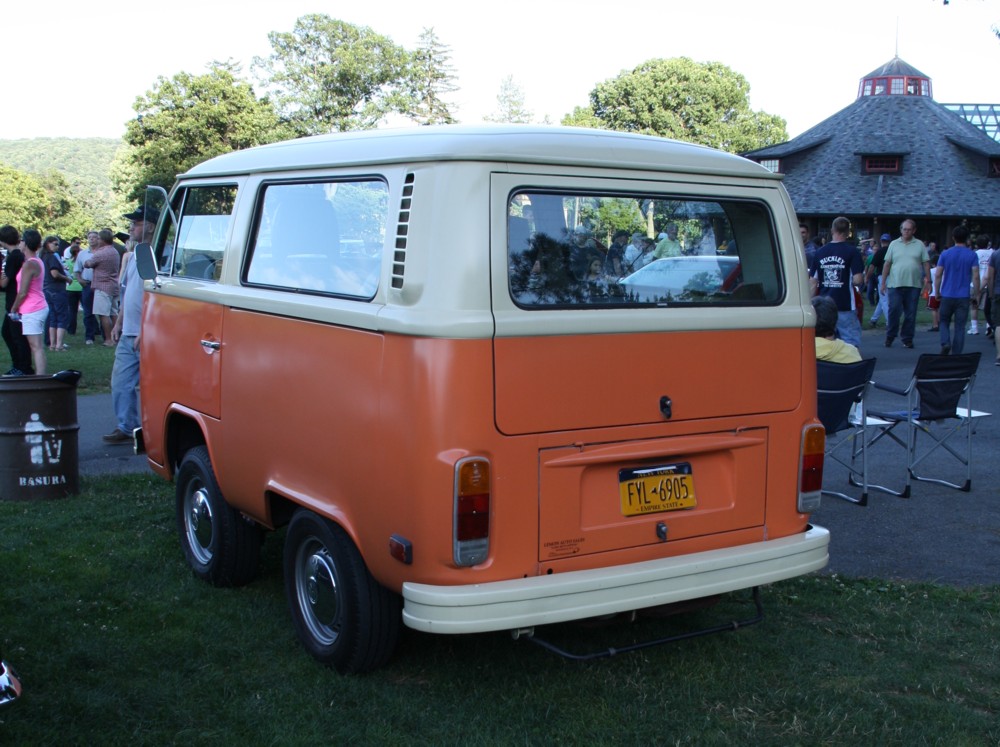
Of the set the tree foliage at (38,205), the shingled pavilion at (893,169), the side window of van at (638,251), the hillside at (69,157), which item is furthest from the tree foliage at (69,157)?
the side window of van at (638,251)

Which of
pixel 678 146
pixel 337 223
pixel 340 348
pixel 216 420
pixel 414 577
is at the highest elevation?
pixel 678 146

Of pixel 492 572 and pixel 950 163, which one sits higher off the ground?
pixel 950 163

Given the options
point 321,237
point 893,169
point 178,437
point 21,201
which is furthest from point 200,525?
point 21,201

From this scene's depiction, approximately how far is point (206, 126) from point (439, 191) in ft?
205

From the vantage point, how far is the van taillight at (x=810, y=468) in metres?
4.34

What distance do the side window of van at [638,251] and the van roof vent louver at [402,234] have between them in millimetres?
373

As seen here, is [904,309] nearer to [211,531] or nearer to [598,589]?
[211,531]

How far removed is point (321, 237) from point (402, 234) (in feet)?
2.38

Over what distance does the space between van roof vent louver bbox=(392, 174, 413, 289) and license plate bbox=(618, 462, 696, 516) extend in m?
1.11

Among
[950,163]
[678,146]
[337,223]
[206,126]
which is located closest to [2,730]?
[337,223]

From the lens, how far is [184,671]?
14.2 feet

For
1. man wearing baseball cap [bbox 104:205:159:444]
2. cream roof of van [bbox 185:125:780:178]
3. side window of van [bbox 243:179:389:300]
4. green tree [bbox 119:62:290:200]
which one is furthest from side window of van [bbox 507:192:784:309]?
green tree [bbox 119:62:290:200]

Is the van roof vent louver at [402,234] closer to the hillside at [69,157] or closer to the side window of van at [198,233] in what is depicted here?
the side window of van at [198,233]

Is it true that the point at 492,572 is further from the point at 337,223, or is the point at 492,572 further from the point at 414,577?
the point at 337,223
